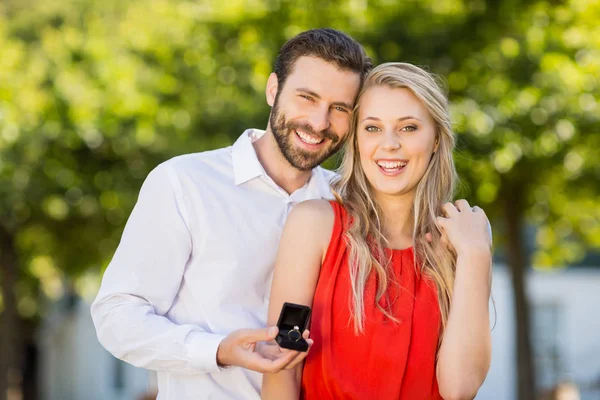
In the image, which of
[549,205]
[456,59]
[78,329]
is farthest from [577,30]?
[78,329]

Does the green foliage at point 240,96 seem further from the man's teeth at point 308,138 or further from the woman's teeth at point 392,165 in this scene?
the woman's teeth at point 392,165

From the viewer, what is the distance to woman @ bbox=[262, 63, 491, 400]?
10.9 feet

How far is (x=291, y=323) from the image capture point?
2932 millimetres

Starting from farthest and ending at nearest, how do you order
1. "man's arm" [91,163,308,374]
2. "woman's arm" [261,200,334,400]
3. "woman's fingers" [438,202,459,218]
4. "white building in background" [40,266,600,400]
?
"white building in background" [40,266,600,400], "woman's fingers" [438,202,459,218], "man's arm" [91,163,308,374], "woman's arm" [261,200,334,400]

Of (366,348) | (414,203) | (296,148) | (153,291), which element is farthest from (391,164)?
(153,291)

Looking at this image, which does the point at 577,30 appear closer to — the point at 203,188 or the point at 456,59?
the point at 456,59

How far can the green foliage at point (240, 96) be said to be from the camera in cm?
1085

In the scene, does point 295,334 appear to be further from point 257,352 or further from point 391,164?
point 391,164

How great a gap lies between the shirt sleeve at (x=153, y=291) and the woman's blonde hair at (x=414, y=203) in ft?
1.96

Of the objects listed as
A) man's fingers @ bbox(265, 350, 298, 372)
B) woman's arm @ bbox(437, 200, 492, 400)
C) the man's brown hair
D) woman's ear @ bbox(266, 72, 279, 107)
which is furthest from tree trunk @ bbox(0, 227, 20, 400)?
man's fingers @ bbox(265, 350, 298, 372)

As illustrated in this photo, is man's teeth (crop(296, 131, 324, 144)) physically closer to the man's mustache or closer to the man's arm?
the man's mustache

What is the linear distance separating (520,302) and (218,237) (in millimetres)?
9821

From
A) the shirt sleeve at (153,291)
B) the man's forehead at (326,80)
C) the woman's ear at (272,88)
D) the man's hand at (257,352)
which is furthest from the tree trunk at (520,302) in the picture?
the man's hand at (257,352)

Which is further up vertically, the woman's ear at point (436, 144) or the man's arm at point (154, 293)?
the woman's ear at point (436, 144)
